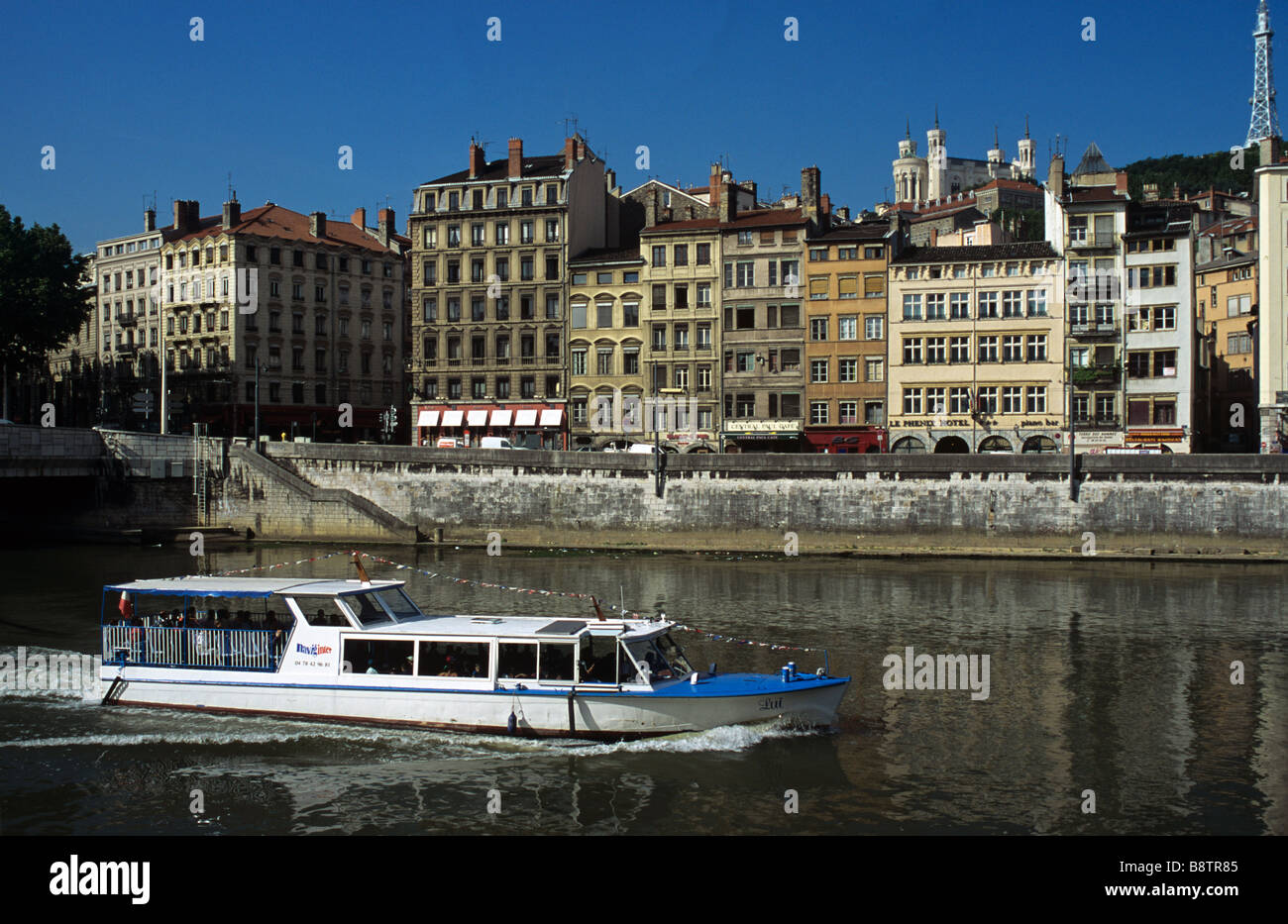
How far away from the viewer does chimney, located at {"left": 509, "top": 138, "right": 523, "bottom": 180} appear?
80.4 meters

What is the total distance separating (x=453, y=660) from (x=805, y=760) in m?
7.96

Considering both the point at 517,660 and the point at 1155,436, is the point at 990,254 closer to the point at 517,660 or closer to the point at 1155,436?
the point at 1155,436

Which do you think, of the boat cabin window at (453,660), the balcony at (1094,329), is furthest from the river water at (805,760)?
the balcony at (1094,329)

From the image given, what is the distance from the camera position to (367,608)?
2648 centimetres

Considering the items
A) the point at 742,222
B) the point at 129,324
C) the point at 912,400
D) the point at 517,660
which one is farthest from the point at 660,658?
the point at 129,324

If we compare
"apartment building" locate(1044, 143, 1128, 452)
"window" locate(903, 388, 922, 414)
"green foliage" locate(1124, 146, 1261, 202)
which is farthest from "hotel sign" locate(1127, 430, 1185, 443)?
"green foliage" locate(1124, 146, 1261, 202)

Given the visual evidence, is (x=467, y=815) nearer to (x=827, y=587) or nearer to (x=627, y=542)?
(x=827, y=587)

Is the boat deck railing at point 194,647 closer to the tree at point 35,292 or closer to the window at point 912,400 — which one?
the window at point 912,400

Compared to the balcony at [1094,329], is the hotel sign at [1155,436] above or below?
below

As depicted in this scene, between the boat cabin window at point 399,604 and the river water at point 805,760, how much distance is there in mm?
3327

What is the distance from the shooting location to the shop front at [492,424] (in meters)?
78.8

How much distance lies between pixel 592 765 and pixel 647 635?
308 centimetres

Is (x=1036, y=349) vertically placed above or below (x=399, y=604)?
above
